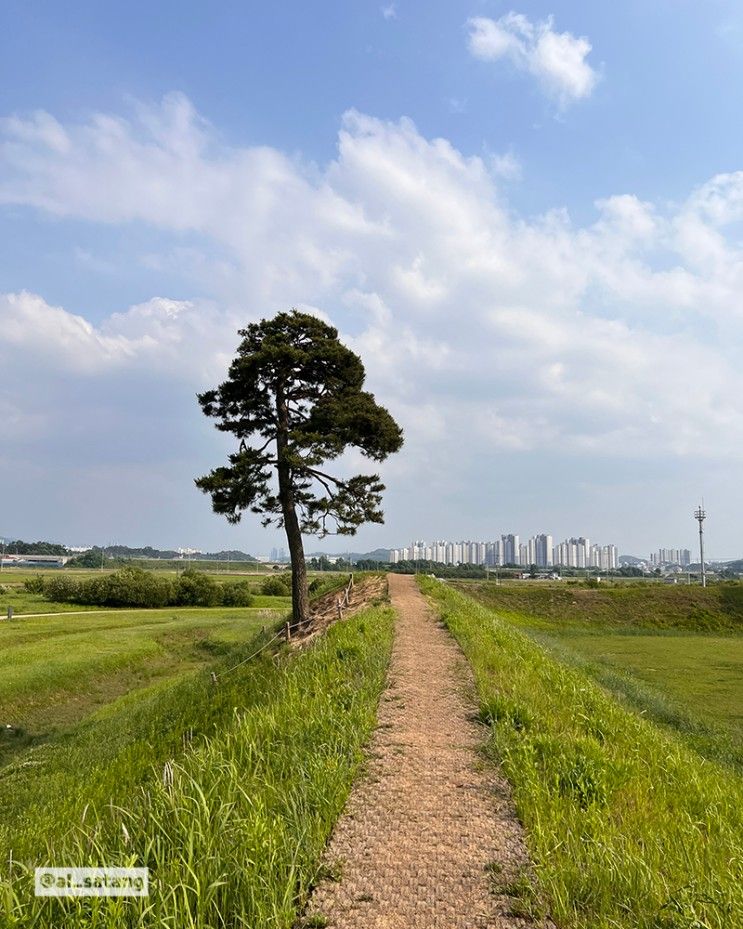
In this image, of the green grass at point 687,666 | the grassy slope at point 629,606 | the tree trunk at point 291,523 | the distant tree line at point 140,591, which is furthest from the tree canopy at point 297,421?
the distant tree line at point 140,591

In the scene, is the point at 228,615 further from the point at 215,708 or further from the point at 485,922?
the point at 485,922

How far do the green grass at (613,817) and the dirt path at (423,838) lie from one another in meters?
0.25

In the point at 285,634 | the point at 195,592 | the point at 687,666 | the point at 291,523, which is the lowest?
the point at 195,592

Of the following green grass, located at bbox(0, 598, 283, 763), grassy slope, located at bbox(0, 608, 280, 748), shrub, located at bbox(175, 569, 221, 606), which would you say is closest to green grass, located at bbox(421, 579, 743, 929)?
grassy slope, located at bbox(0, 608, 280, 748)

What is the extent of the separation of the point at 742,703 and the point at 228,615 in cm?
4188

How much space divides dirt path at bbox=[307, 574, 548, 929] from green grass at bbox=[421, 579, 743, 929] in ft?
0.84

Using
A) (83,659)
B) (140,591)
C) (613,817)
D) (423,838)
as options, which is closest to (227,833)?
(423,838)

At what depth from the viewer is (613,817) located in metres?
4.82

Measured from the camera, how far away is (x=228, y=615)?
51.3 meters

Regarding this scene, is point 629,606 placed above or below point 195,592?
above

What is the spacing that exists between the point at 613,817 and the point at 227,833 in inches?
123

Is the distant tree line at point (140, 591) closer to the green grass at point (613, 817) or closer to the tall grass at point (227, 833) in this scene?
the green grass at point (613, 817)

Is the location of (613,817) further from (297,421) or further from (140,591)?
(140,591)

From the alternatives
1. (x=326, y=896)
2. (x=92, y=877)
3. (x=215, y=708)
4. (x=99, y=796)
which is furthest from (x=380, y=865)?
(x=215, y=708)
